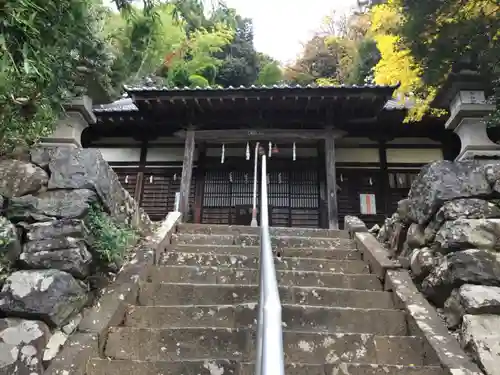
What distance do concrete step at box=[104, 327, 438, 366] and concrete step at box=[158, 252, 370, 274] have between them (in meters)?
1.42

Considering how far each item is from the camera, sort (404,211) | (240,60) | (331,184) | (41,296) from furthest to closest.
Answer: (240,60) < (331,184) < (404,211) < (41,296)

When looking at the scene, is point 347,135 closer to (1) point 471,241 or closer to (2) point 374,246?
(2) point 374,246

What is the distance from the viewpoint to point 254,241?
18.2 feet

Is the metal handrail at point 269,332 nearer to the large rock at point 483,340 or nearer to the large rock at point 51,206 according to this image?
the large rock at point 483,340

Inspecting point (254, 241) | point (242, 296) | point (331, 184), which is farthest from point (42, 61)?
point (331, 184)

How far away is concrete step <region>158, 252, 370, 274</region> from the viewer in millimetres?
4684

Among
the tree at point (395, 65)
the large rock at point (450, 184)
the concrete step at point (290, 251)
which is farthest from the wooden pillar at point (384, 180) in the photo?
the large rock at point (450, 184)

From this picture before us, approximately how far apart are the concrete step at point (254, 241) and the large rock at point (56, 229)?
2.01 metres

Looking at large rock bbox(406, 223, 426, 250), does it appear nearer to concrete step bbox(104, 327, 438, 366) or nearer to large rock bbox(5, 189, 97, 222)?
concrete step bbox(104, 327, 438, 366)

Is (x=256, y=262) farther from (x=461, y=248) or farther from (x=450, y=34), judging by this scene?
(x=450, y=34)

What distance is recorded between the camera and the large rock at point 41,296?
3.02 m

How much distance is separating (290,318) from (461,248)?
151 centimetres

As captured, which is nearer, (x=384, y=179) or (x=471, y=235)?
(x=471, y=235)

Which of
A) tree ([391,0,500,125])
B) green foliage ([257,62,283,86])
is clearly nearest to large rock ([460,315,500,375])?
tree ([391,0,500,125])
